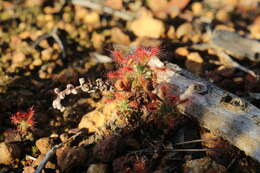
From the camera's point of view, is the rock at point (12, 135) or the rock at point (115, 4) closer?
the rock at point (12, 135)

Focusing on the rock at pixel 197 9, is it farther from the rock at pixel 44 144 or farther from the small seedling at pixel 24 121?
the rock at pixel 44 144

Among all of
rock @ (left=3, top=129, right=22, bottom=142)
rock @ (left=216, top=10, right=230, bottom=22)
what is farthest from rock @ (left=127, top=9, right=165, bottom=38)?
rock @ (left=3, top=129, right=22, bottom=142)

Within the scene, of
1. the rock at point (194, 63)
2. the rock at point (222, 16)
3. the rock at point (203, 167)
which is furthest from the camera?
the rock at point (222, 16)

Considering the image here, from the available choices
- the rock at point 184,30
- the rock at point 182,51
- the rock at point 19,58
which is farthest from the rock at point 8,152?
the rock at point 184,30

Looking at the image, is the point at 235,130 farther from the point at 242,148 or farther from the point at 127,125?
the point at 127,125

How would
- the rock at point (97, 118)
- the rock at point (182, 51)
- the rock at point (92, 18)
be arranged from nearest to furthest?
the rock at point (97, 118) < the rock at point (182, 51) < the rock at point (92, 18)

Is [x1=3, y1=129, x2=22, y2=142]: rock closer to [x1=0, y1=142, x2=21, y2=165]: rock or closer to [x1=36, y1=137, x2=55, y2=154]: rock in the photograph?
[x1=0, y1=142, x2=21, y2=165]: rock
